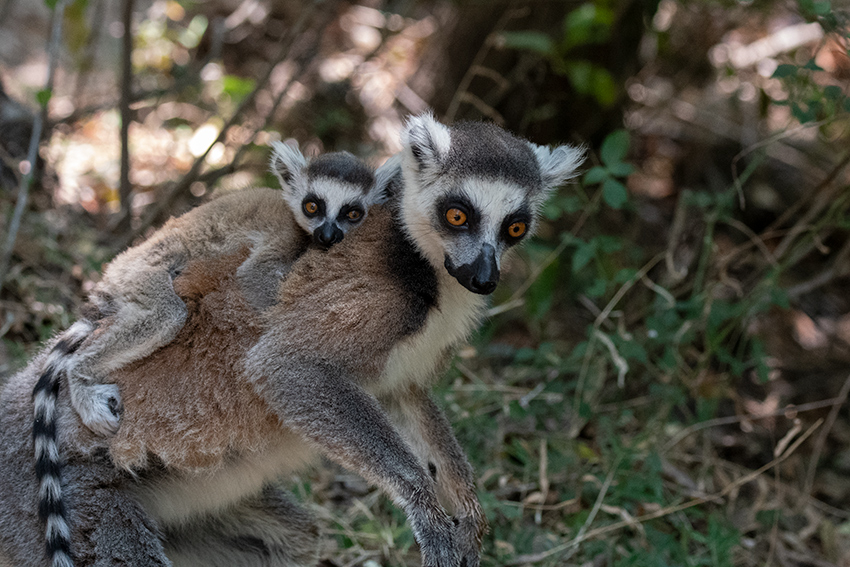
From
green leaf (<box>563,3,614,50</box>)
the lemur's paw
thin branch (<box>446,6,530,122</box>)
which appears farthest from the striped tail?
green leaf (<box>563,3,614,50</box>)

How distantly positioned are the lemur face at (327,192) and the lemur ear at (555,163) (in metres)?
0.97

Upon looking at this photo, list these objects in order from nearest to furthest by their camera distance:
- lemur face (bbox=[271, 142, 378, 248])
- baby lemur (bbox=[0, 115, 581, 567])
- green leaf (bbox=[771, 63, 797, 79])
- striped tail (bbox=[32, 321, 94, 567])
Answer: striped tail (bbox=[32, 321, 94, 567]), baby lemur (bbox=[0, 115, 581, 567]), lemur face (bbox=[271, 142, 378, 248]), green leaf (bbox=[771, 63, 797, 79])

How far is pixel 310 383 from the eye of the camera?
130 inches

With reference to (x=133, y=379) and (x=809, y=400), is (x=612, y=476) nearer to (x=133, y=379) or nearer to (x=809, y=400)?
(x=133, y=379)

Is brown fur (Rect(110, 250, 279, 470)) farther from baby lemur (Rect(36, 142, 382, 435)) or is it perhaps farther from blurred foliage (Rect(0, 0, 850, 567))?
blurred foliage (Rect(0, 0, 850, 567))

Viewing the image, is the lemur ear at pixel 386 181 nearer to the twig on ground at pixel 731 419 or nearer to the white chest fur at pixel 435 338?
the white chest fur at pixel 435 338

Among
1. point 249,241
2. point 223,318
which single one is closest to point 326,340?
point 223,318

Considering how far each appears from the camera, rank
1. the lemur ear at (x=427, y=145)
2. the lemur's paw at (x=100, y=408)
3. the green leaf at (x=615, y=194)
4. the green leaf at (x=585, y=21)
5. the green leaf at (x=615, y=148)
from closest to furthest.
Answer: the lemur's paw at (x=100, y=408)
the lemur ear at (x=427, y=145)
the green leaf at (x=615, y=194)
the green leaf at (x=615, y=148)
the green leaf at (x=585, y=21)

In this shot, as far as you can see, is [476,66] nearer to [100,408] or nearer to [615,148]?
[615,148]

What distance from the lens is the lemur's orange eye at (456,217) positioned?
3.51 meters

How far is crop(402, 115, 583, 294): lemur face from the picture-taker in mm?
3436

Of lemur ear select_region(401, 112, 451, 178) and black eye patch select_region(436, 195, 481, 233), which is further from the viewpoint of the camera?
lemur ear select_region(401, 112, 451, 178)

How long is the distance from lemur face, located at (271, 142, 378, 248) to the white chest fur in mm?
668

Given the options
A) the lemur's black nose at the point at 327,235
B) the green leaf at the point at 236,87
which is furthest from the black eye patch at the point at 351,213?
the green leaf at the point at 236,87
